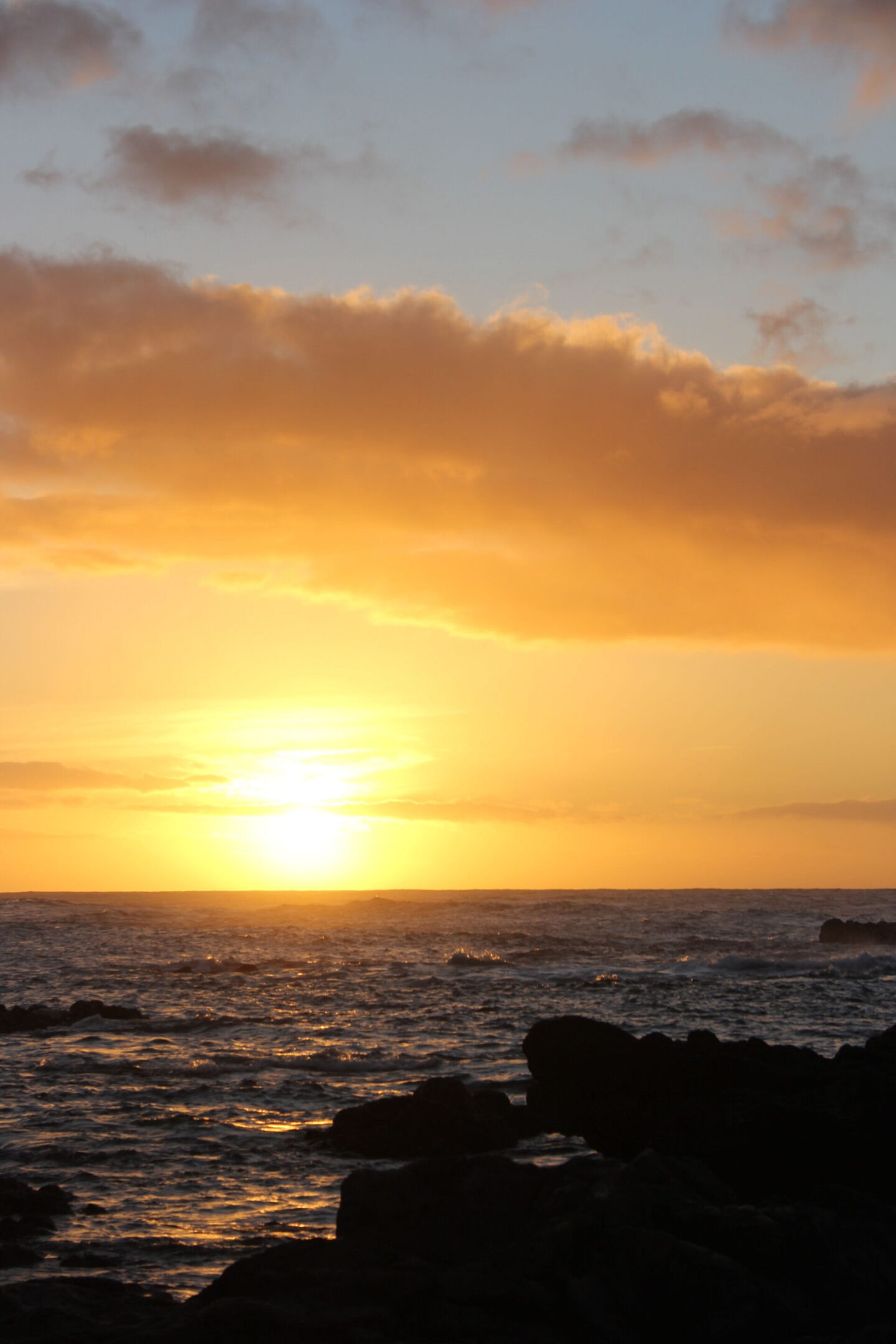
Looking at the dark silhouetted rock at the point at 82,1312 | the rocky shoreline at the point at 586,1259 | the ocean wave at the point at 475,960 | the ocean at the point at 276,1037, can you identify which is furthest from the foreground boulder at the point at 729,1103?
the ocean wave at the point at 475,960

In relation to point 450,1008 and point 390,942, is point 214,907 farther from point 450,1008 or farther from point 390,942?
point 450,1008

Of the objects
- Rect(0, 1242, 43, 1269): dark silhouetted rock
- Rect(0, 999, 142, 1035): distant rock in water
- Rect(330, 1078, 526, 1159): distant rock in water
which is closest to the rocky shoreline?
Rect(0, 1242, 43, 1269): dark silhouetted rock

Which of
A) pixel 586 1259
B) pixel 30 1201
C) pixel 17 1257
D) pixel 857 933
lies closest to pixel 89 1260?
pixel 17 1257

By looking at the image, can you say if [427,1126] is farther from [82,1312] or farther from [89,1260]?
[82,1312]

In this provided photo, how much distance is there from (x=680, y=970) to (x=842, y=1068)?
35326mm

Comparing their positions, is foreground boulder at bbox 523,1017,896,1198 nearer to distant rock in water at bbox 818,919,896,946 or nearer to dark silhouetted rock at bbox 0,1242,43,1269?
dark silhouetted rock at bbox 0,1242,43,1269

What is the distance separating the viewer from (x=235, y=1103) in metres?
21.4

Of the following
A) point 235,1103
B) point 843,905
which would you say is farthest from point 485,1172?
point 843,905

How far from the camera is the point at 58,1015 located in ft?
112

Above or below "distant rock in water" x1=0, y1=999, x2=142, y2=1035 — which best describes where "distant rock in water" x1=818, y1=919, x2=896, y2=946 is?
below

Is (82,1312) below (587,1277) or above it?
below

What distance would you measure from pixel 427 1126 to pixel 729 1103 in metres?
4.79

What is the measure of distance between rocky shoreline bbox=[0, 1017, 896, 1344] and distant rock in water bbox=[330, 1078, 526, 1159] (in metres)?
3.32

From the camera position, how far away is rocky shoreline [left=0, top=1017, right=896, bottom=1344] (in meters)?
9.38
